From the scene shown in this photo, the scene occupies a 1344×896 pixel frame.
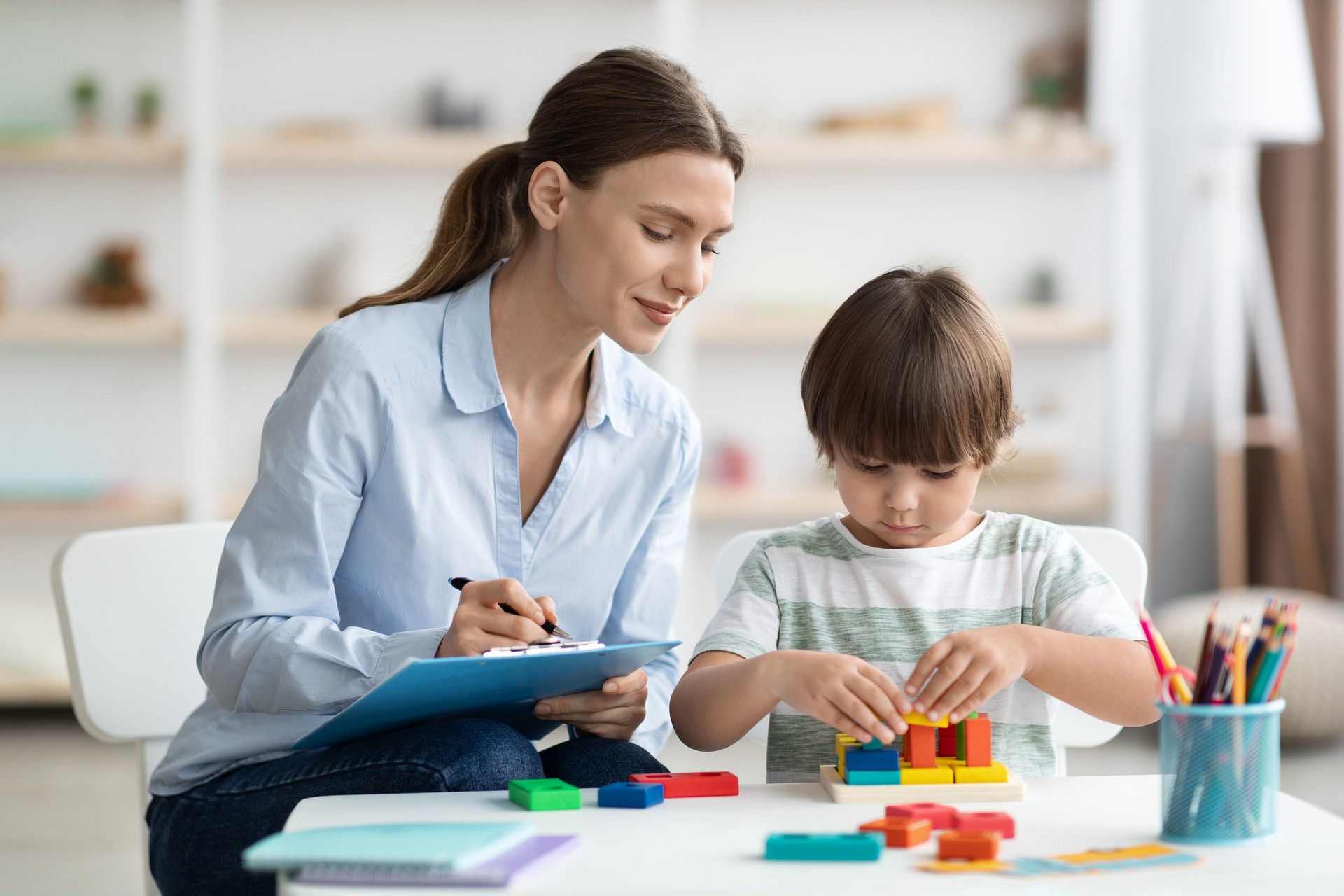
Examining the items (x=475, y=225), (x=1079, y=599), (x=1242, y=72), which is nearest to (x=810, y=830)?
(x=1079, y=599)

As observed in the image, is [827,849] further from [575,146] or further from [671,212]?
[575,146]

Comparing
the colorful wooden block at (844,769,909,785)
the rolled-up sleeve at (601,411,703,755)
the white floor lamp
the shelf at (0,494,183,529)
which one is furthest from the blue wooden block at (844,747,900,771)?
the shelf at (0,494,183,529)

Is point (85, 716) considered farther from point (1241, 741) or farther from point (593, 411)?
point (1241, 741)

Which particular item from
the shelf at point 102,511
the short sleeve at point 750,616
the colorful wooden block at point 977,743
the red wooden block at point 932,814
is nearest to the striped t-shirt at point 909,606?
the short sleeve at point 750,616

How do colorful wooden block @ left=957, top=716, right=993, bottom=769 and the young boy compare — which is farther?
the young boy

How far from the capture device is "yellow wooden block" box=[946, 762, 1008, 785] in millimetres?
963

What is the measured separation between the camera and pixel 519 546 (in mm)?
1459

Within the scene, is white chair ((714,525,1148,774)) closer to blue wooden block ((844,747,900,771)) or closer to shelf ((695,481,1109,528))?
blue wooden block ((844,747,900,771))

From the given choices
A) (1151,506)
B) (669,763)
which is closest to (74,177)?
(669,763)

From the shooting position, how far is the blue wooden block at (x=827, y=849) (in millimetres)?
793

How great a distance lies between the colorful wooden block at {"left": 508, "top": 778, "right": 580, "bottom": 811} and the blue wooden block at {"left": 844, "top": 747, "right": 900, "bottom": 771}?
0.20m

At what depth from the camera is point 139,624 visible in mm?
1371

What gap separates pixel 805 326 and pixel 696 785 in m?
2.62

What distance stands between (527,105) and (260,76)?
71 cm
